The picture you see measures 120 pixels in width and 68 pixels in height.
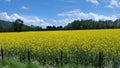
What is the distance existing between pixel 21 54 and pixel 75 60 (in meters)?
4.73

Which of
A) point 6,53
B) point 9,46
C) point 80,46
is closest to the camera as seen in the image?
point 80,46

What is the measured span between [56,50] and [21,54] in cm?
243

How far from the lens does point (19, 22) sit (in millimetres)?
74312

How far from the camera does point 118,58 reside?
16.0 meters

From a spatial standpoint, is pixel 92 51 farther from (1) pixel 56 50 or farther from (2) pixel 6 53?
(2) pixel 6 53

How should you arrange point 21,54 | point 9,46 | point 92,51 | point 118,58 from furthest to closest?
1. point 9,46
2. point 21,54
3. point 92,51
4. point 118,58

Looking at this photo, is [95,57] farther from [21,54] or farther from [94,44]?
[21,54]

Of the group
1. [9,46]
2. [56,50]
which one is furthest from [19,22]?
[56,50]

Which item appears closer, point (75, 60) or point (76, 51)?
point (75, 60)

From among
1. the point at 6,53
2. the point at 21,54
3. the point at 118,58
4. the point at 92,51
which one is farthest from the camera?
the point at 6,53

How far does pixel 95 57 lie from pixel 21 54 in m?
5.57

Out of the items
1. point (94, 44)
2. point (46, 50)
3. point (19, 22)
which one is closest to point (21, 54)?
point (46, 50)

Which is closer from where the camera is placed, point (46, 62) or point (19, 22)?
point (46, 62)

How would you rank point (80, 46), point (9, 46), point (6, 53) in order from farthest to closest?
point (9, 46) < point (6, 53) < point (80, 46)
